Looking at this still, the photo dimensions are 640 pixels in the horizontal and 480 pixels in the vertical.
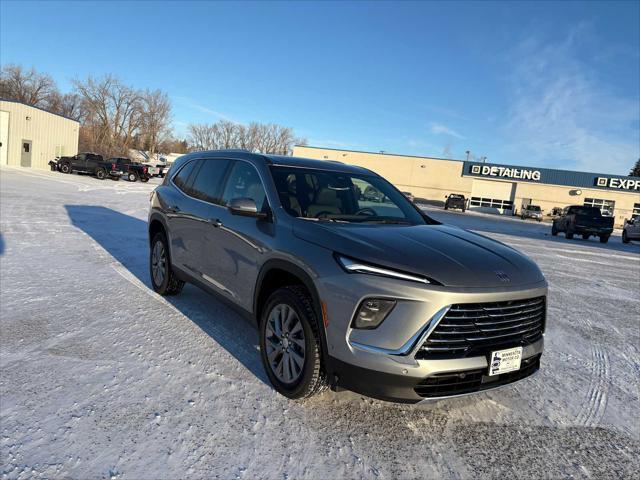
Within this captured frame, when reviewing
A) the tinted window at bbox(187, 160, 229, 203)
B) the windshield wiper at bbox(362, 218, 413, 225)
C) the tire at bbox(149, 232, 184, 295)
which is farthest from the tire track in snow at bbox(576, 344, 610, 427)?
the tire at bbox(149, 232, 184, 295)

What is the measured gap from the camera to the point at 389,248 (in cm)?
291

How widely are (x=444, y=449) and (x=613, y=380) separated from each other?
2309mm

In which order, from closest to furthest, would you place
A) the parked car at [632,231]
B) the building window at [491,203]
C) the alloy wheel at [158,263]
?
the alloy wheel at [158,263] → the parked car at [632,231] → the building window at [491,203]

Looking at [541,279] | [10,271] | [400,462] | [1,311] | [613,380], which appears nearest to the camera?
[400,462]

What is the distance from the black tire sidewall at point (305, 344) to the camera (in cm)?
297

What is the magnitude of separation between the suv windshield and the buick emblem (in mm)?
1140

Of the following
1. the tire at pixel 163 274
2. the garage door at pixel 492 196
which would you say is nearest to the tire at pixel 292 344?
the tire at pixel 163 274

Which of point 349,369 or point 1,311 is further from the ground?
point 349,369

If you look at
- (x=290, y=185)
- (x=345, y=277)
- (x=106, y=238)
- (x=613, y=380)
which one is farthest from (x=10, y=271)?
(x=613, y=380)

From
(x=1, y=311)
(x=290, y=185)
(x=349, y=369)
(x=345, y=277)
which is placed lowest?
(x=1, y=311)

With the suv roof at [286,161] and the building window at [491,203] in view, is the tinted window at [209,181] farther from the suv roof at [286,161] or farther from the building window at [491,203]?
the building window at [491,203]

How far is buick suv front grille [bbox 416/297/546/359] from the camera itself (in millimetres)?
2605

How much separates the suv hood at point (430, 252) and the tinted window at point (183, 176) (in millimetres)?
2571

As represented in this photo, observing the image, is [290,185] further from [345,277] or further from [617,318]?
[617,318]
